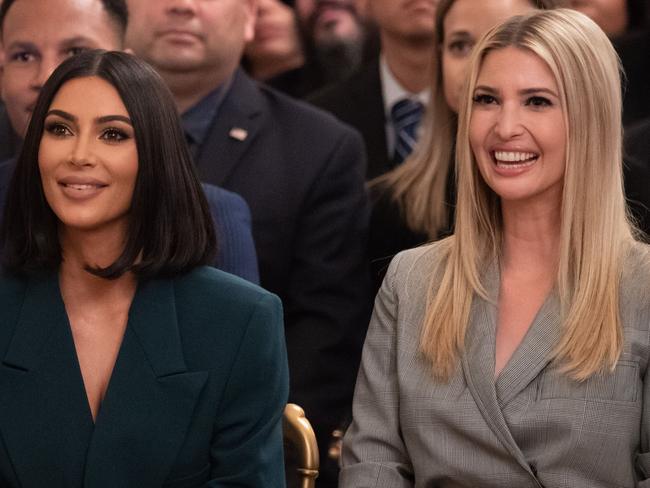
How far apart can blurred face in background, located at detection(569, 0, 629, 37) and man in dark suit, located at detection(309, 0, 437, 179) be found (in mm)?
513

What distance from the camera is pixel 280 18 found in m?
5.89

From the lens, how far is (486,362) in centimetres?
307

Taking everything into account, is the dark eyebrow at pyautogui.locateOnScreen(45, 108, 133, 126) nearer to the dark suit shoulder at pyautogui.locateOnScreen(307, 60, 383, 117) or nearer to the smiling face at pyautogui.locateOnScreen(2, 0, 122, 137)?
the smiling face at pyautogui.locateOnScreen(2, 0, 122, 137)

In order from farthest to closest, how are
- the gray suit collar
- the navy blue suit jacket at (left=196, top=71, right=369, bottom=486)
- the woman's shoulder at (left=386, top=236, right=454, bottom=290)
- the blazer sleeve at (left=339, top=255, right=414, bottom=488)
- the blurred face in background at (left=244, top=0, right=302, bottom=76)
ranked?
the blurred face in background at (left=244, top=0, right=302, bottom=76), the navy blue suit jacket at (left=196, top=71, right=369, bottom=486), the woman's shoulder at (left=386, top=236, right=454, bottom=290), the blazer sleeve at (left=339, top=255, right=414, bottom=488), the gray suit collar

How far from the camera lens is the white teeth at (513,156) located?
3164 millimetres

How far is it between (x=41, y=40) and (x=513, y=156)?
1.41m

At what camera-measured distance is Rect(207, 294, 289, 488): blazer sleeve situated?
2.96 m

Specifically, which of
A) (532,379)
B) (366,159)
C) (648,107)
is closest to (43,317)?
(532,379)

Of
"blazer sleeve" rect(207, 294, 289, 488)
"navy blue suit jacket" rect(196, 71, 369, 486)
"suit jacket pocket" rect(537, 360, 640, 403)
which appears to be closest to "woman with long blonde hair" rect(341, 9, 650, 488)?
"suit jacket pocket" rect(537, 360, 640, 403)

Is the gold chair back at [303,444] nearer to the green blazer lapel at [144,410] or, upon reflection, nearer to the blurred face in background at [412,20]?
the green blazer lapel at [144,410]

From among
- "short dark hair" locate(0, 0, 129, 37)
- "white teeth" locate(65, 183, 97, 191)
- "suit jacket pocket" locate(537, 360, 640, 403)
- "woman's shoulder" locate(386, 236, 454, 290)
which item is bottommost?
"suit jacket pocket" locate(537, 360, 640, 403)

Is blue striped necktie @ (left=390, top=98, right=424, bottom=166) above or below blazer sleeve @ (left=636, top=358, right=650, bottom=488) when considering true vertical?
above

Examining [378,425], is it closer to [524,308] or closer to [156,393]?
[524,308]

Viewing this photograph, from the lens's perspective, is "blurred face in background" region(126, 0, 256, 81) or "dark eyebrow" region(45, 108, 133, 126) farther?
"blurred face in background" region(126, 0, 256, 81)
